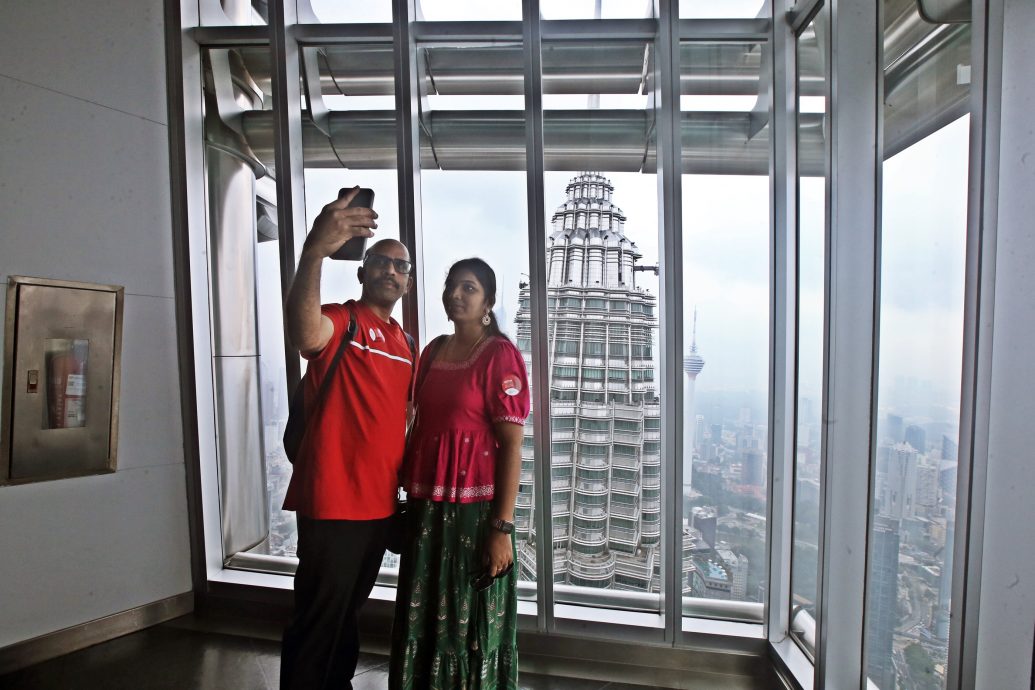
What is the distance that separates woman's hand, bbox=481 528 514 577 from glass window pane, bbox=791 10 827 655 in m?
1.16

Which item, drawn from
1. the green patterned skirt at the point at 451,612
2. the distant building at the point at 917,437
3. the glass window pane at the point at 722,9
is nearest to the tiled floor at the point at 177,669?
the green patterned skirt at the point at 451,612

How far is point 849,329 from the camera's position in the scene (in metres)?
1.60

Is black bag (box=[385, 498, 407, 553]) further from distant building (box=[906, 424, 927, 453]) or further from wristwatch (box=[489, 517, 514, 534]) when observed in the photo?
distant building (box=[906, 424, 927, 453])

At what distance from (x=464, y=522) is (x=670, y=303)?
1.25 m

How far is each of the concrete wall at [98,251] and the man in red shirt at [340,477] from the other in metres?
1.29

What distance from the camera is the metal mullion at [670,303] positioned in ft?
7.02

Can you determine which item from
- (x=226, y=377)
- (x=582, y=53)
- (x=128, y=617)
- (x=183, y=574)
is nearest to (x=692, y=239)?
(x=582, y=53)

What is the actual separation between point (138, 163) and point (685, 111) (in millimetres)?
2578

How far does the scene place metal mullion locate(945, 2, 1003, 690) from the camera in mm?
1099

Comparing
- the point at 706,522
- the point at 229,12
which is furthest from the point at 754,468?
the point at 229,12

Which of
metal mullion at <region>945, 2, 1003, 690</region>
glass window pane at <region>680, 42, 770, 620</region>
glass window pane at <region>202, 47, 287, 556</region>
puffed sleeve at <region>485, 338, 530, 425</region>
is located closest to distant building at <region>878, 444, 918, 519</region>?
metal mullion at <region>945, 2, 1003, 690</region>

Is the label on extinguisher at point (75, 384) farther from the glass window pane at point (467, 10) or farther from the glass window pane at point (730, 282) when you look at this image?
the glass window pane at point (730, 282)

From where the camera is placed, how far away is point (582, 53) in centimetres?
228

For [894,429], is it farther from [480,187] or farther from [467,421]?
[480,187]
